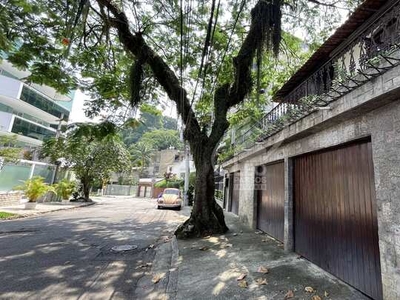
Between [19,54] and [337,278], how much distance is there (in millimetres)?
9244

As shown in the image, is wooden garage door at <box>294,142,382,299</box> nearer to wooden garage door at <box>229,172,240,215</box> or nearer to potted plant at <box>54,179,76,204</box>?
wooden garage door at <box>229,172,240,215</box>

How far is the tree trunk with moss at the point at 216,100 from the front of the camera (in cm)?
713

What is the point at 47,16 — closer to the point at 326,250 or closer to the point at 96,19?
the point at 96,19

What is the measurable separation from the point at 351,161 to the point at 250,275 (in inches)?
104

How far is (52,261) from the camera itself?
4871 millimetres

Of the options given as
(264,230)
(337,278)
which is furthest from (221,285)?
(264,230)

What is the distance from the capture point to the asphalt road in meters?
3.61

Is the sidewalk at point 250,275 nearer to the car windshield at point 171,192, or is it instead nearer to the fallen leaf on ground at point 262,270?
the fallen leaf on ground at point 262,270

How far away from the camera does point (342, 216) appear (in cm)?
405

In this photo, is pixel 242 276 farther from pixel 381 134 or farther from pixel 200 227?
pixel 200 227

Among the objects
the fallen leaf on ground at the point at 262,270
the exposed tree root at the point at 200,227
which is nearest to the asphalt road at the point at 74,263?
the exposed tree root at the point at 200,227

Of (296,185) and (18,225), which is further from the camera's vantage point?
(18,225)

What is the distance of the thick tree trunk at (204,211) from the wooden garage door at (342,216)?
2748mm

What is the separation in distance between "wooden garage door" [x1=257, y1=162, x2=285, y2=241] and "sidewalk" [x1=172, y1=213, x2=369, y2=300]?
696mm
